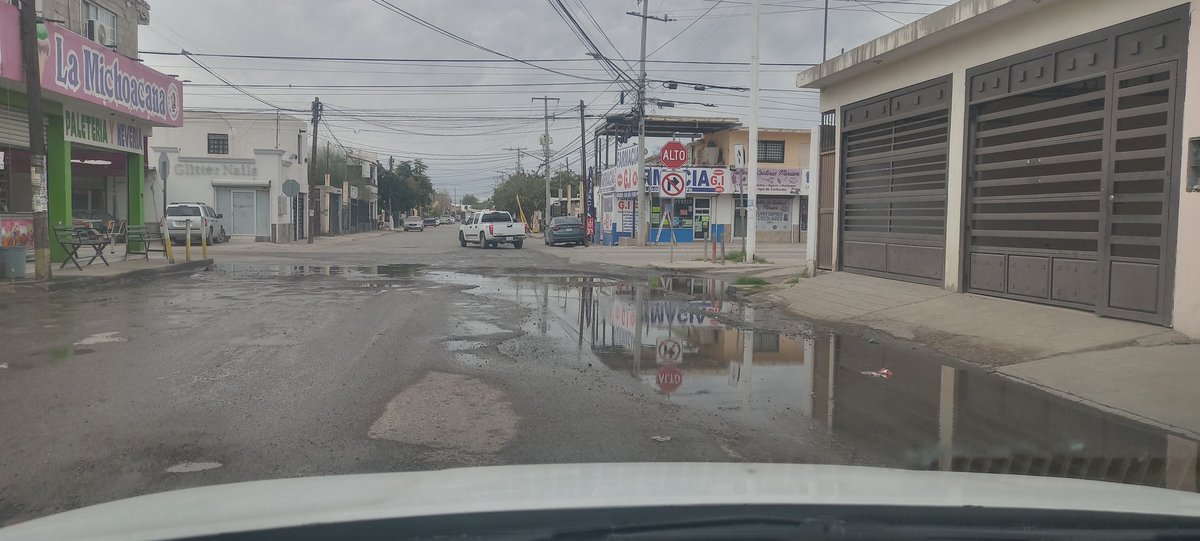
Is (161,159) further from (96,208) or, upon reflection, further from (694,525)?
(694,525)

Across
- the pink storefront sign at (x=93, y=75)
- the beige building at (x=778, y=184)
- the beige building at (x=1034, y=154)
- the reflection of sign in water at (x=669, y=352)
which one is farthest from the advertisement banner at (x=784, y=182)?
the reflection of sign in water at (x=669, y=352)

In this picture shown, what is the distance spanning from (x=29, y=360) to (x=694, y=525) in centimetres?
888

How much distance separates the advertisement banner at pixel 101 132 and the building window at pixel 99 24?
8.34 feet

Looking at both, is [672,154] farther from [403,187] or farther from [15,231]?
[403,187]

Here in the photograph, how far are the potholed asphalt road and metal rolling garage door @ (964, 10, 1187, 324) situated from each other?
2354 millimetres

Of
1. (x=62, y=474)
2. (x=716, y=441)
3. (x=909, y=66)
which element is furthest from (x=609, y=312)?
(x=62, y=474)

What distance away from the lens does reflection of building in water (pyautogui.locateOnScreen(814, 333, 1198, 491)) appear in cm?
574

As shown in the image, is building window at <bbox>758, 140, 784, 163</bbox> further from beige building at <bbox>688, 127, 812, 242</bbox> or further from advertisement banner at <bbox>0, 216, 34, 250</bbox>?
advertisement banner at <bbox>0, 216, 34, 250</bbox>

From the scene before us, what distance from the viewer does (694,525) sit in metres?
2.06

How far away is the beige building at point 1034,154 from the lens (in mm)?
9422

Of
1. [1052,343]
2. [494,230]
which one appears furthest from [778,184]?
[1052,343]

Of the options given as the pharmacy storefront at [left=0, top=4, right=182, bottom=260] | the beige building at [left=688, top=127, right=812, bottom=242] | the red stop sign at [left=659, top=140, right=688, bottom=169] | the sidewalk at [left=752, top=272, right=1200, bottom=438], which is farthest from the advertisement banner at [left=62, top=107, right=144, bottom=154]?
the beige building at [left=688, top=127, right=812, bottom=242]

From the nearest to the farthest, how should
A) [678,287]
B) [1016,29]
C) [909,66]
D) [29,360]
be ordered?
[29,360] < [1016,29] < [909,66] < [678,287]

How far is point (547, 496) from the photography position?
2.25 m
